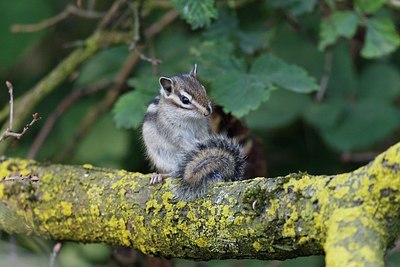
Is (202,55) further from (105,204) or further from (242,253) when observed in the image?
(242,253)

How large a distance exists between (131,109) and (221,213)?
1.29 metres

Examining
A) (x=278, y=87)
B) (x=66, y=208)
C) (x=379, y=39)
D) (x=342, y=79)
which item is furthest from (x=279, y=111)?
(x=66, y=208)

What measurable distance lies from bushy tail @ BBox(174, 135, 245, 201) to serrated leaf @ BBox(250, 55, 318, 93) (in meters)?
0.73

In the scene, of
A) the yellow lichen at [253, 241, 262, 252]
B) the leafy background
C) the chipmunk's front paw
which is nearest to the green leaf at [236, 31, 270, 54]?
the leafy background

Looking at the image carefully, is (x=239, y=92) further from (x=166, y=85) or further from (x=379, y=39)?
(x=379, y=39)

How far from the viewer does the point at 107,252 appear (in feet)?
13.8

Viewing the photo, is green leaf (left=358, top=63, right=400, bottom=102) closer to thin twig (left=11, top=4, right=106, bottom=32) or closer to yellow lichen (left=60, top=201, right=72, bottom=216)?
thin twig (left=11, top=4, right=106, bottom=32)

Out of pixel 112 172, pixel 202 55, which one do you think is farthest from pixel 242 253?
pixel 202 55

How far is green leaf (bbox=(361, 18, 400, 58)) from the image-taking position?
3584 millimetres

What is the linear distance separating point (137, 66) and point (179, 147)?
131cm

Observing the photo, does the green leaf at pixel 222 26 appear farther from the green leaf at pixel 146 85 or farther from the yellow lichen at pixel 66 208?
the yellow lichen at pixel 66 208

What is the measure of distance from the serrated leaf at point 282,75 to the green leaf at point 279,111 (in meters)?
0.77

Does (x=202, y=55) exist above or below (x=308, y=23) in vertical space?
below

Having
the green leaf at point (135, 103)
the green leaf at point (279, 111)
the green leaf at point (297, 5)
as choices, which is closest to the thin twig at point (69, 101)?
the green leaf at point (135, 103)
